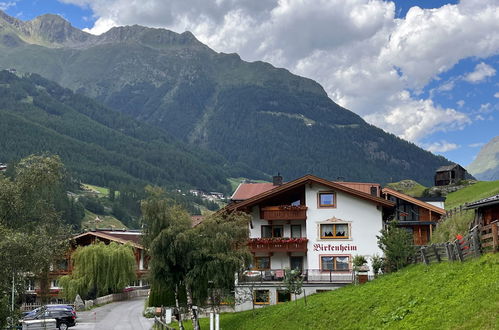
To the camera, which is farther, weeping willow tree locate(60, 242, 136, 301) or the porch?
weeping willow tree locate(60, 242, 136, 301)

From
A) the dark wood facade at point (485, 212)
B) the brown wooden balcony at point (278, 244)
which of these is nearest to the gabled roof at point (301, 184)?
the brown wooden balcony at point (278, 244)

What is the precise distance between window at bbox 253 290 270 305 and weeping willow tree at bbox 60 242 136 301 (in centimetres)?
3587

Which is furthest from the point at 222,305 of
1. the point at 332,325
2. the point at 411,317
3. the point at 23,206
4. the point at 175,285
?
the point at 411,317

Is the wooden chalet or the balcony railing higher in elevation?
the wooden chalet

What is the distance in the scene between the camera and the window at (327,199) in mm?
52344

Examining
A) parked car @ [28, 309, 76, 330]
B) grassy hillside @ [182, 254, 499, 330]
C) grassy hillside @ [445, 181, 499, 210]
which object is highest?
grassy hillside @ [445, 181, 499, 210]

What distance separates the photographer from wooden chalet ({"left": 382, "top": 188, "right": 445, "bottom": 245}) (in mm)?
68188


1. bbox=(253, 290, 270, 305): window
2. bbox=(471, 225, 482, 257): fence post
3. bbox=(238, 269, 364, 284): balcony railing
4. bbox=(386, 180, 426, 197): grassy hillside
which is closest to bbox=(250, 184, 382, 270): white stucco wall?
bbox=(238, 269, 364, 284): balcony railing

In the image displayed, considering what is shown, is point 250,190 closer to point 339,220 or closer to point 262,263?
point 262,263

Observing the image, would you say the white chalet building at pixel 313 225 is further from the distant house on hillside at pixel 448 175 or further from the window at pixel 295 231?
the distant house on hillside at pixel 448 175

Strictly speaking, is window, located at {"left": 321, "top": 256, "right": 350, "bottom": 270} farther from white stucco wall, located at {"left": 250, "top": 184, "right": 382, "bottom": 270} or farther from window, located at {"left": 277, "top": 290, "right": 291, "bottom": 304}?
window, located at {"left": 277, "top": 290, "right": 291, "bottom": 304}

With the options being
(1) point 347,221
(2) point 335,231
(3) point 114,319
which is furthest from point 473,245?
(3) point 114,319

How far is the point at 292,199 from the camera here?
5338cm

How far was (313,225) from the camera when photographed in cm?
5194
